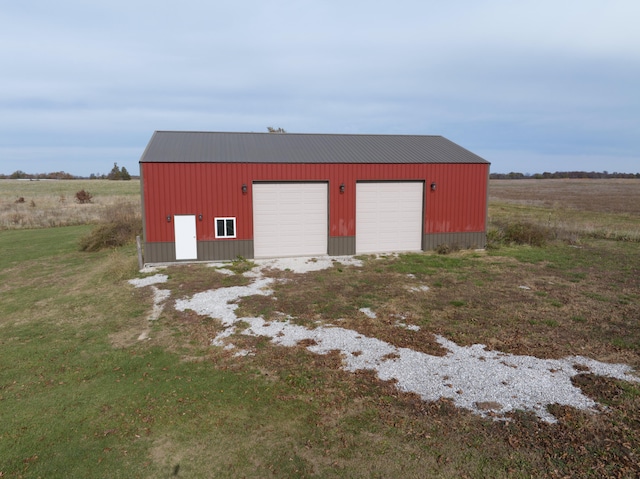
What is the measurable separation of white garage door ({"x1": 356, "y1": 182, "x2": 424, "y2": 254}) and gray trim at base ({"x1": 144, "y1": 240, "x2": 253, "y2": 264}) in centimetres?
501

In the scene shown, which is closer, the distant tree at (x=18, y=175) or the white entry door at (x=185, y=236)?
the white entry door at (x=185, y=236)

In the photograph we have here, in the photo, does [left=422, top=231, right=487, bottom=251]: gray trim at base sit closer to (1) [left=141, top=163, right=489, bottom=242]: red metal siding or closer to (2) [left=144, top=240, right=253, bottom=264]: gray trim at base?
(1) [left=141, top=163, right=489, bottom=242]: red metal siding

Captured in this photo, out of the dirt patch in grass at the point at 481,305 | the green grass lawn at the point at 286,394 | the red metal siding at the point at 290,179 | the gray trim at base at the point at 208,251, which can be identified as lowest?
the green grass lawn at the point at 286,394

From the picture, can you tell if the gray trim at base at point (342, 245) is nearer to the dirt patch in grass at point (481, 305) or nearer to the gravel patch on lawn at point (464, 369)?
the dirt patch in grass at point (481, 305)

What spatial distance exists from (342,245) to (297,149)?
4868 millimetres

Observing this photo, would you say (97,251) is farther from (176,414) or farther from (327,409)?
(327,409)

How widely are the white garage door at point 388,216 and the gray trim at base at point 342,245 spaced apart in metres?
0.34

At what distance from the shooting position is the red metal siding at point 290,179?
15.9 metres

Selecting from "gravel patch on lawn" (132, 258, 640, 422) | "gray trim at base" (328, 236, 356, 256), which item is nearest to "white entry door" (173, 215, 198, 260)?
"gray trim at base" (328, 236, 356, 256)

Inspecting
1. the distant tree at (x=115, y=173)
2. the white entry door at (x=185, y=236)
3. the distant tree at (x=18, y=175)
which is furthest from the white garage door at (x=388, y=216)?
the distant tree at (x=18, y=175)

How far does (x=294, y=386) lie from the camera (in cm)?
653

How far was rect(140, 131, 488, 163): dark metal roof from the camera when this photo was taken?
55.0ft

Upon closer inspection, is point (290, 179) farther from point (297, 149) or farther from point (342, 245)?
point (342, 245)

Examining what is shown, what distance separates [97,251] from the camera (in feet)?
64.1
